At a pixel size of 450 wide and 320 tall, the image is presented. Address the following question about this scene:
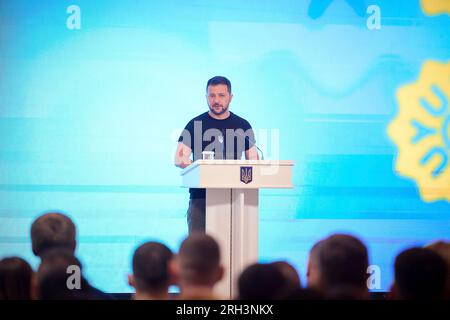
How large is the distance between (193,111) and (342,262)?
3994 millimetres

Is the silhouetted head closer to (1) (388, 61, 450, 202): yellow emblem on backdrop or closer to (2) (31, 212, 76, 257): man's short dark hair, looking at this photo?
(2) (31, 212, 76, 257): man's short dark hair

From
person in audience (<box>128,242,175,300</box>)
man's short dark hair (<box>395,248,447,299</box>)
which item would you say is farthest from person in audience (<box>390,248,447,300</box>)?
person in audience (<box>128,242,175,300</box>)

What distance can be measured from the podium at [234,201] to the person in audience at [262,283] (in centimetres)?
155

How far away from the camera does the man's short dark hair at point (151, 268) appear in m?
2.86

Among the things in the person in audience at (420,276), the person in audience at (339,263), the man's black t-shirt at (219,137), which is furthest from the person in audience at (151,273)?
the man's black t-shirt at (219,137)

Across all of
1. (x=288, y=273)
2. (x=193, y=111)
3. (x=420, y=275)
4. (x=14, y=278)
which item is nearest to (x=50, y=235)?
(x=14, y=278)

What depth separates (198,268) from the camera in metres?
2.63

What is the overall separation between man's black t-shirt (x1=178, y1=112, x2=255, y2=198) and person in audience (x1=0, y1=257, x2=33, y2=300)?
254cm

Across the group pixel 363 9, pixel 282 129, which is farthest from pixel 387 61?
pixel 282 129

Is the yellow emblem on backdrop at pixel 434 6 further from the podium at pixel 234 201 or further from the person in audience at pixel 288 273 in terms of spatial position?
the person in audience at pixel 288 273

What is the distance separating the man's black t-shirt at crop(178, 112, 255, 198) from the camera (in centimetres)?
530

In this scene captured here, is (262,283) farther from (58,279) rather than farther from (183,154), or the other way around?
(183,154)
